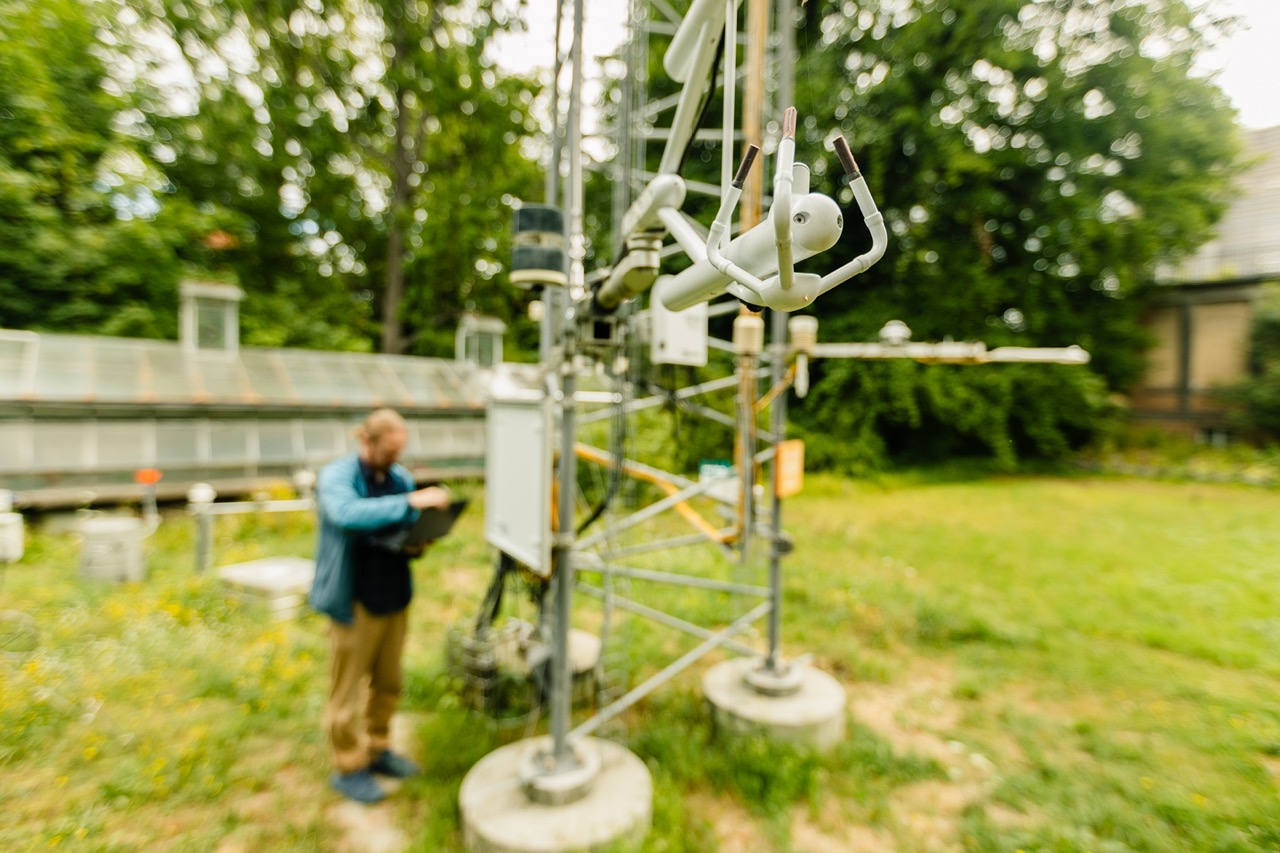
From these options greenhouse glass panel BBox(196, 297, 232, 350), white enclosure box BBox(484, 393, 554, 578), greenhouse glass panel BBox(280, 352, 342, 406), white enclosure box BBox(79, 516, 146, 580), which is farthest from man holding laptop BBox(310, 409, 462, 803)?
greenhouse glass panel BBox(196, 297, 232, 350)

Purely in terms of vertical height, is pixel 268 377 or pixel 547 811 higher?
pixel 268 377

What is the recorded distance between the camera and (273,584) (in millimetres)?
5270

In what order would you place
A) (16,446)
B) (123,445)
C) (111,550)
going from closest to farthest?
(111,550) → (16,446) → (123,445)

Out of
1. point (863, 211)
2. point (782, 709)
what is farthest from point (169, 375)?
point (863, 211)

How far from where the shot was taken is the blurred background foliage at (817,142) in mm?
11695

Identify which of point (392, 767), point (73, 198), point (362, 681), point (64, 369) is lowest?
point (392, 767)

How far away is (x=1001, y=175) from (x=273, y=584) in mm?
15173

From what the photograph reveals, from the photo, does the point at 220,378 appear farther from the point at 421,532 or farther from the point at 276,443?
the point at 421,532

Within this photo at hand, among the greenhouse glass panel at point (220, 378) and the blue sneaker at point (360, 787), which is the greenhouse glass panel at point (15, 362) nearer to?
the greenhouse glass panel at point (220, 378)

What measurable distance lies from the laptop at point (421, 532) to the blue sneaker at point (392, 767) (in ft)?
4.24

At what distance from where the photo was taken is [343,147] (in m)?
15.5

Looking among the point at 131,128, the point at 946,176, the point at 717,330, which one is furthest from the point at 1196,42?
the point at 131,128

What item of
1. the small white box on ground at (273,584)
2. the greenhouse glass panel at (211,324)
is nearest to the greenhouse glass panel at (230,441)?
the greenhouse glass panel at (211,324)

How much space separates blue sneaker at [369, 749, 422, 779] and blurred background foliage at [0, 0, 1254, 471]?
34.3ft
